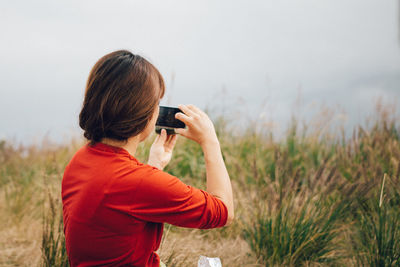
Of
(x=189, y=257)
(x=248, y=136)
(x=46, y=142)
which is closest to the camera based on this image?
(x=189, y=257)

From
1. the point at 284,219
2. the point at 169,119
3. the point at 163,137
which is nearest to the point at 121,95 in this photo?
the point at 169,119

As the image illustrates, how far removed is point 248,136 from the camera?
5.66 m

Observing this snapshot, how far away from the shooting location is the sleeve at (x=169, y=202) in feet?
4.04

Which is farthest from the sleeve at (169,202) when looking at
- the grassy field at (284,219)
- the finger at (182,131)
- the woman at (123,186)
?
the grassy field at (284,219)

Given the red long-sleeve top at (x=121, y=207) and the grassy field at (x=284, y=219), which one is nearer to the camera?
the red long-sleeve top at (x=121, y=207)

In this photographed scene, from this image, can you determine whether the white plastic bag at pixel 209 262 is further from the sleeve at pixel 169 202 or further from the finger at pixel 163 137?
the finger at pixel 163 137

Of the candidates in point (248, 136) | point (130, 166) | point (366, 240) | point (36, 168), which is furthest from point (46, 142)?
point (130, 166)

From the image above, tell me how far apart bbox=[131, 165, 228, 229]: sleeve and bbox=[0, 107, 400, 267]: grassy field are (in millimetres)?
1222

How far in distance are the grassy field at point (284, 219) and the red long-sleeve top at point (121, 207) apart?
1.12m

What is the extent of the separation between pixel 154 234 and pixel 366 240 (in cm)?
220

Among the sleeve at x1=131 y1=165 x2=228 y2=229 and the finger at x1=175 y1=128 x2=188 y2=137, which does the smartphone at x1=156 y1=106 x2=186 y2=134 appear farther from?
the sleeve at x1=131 y1=165 x2=228 y2=229

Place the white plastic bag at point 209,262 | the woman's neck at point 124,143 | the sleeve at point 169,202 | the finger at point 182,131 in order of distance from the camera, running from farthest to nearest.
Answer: the white plastic bag at point 209,262, the finger at point 182,131, the woman's neck at point 124,143, the sleeve at point 169,202

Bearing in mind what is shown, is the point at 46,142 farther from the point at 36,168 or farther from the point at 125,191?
the point at 125,191

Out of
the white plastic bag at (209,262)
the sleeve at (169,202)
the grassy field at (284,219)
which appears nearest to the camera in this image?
the sleeve at (169,202)
